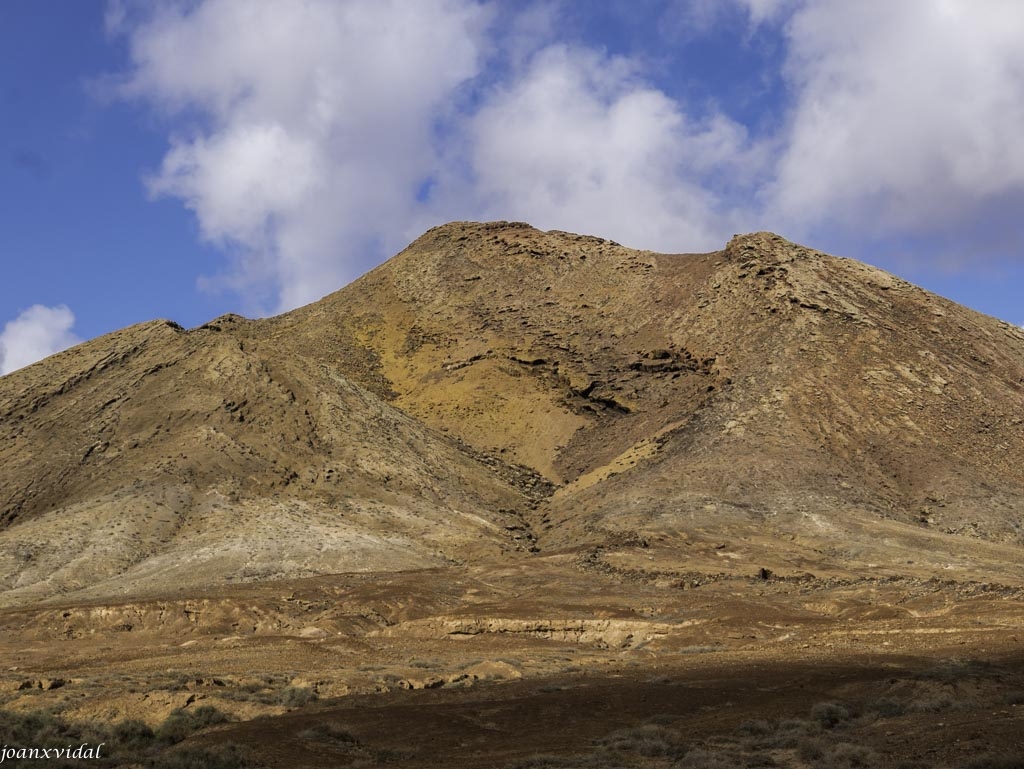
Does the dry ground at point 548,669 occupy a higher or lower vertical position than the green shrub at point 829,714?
higher

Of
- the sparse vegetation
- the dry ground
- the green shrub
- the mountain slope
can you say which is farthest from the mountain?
the green shrub

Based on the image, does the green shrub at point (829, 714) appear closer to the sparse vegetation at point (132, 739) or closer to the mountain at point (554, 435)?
the sparse vegetation at point (132, 739)

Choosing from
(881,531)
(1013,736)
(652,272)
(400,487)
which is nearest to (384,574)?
(400,487)

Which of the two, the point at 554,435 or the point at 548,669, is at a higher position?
the point at 554,435

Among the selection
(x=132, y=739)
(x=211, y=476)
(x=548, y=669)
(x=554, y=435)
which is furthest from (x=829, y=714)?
(x=554, y=435)

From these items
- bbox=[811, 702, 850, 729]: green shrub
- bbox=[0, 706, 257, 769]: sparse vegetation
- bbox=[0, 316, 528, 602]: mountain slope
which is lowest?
bbox=[811, 702, 850, 729]: green shrub

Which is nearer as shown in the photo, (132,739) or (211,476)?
(132,739)

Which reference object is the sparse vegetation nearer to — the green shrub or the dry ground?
the dry ground

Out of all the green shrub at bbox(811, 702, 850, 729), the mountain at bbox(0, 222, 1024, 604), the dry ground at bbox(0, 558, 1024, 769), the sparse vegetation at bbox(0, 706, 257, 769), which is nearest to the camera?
the sparse vegetation at bbox(0, 706, 257, 769)

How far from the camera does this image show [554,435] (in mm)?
64500

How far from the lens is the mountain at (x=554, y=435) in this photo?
43.5 meters

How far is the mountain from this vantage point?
4347 centimetres

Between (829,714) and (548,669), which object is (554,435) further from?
(829,714)

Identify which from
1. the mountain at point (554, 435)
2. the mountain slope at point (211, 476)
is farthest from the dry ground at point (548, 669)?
the mountain at point (554, 435)
